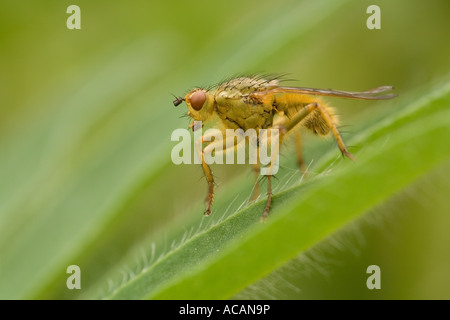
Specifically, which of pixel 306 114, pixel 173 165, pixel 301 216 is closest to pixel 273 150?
pixel 306 114

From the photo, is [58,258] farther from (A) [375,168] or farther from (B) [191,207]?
(A) [375,168]

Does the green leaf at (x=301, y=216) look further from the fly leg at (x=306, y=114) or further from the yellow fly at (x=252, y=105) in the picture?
the yellow fly at (x=252, y=105)

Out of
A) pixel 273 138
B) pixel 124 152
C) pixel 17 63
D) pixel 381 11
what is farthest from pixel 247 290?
pixel 17 63

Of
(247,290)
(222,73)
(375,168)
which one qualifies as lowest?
(247,290)

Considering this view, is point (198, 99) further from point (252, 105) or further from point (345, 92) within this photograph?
point (345, 92)

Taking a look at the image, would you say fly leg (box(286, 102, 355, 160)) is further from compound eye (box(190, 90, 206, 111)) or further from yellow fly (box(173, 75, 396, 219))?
compound eye (box(190, 90, 206, 111))
